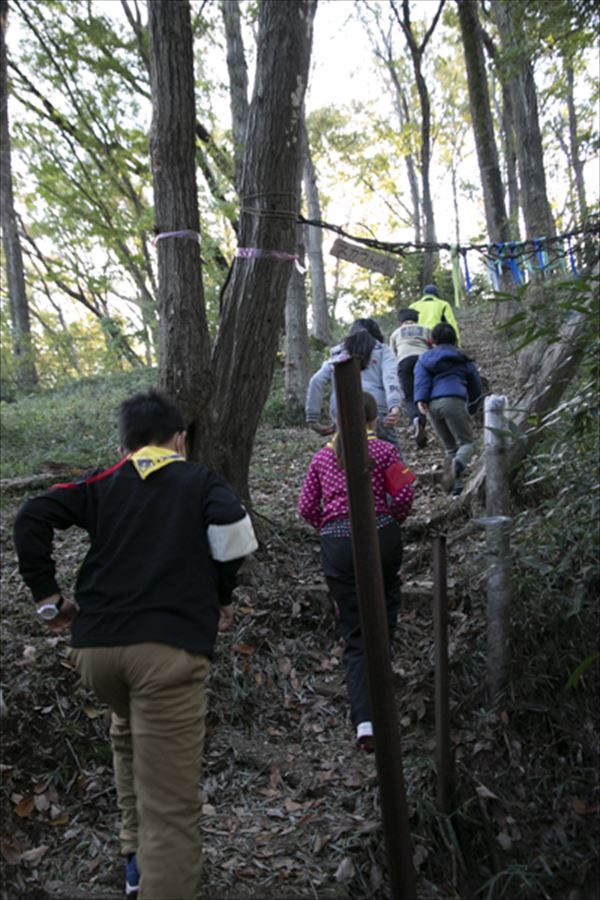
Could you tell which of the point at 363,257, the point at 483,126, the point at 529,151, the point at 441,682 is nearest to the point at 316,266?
the point at 529,151

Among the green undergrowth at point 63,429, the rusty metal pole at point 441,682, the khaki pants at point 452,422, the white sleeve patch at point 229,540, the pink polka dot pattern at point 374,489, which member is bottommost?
the rusty metal pole at point 441,682

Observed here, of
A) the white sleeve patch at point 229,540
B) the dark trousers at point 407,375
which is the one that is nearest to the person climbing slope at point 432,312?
the dark trousers at point 407,375

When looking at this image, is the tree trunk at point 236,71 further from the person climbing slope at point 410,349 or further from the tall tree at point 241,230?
the tall tree at point 241,230

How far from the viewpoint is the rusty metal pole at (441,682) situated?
10.4 ft

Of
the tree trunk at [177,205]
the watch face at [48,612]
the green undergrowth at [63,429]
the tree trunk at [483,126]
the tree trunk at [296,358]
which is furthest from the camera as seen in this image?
the tree trunk at [483,126]

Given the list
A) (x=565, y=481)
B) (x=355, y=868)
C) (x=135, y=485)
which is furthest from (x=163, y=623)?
(x=565, y=481)

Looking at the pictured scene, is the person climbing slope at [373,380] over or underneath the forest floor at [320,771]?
over

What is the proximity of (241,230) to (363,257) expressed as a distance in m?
1.78

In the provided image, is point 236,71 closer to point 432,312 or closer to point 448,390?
point 432,312

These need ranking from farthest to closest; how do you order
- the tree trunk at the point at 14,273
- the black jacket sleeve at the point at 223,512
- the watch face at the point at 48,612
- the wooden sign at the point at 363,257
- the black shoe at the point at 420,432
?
the tree trunk at the point at 14,273 < the black shoe at the point at 420,432 < the wooden sign at the point at 363,257 < the watch face at the point at 48,612 < the black jacket sleeve at the point at 223,512

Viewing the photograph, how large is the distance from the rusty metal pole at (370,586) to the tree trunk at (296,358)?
8.31m

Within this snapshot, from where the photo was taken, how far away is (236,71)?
36.9 ft

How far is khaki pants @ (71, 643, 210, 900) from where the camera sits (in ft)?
7.72

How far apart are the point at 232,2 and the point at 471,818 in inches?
499
